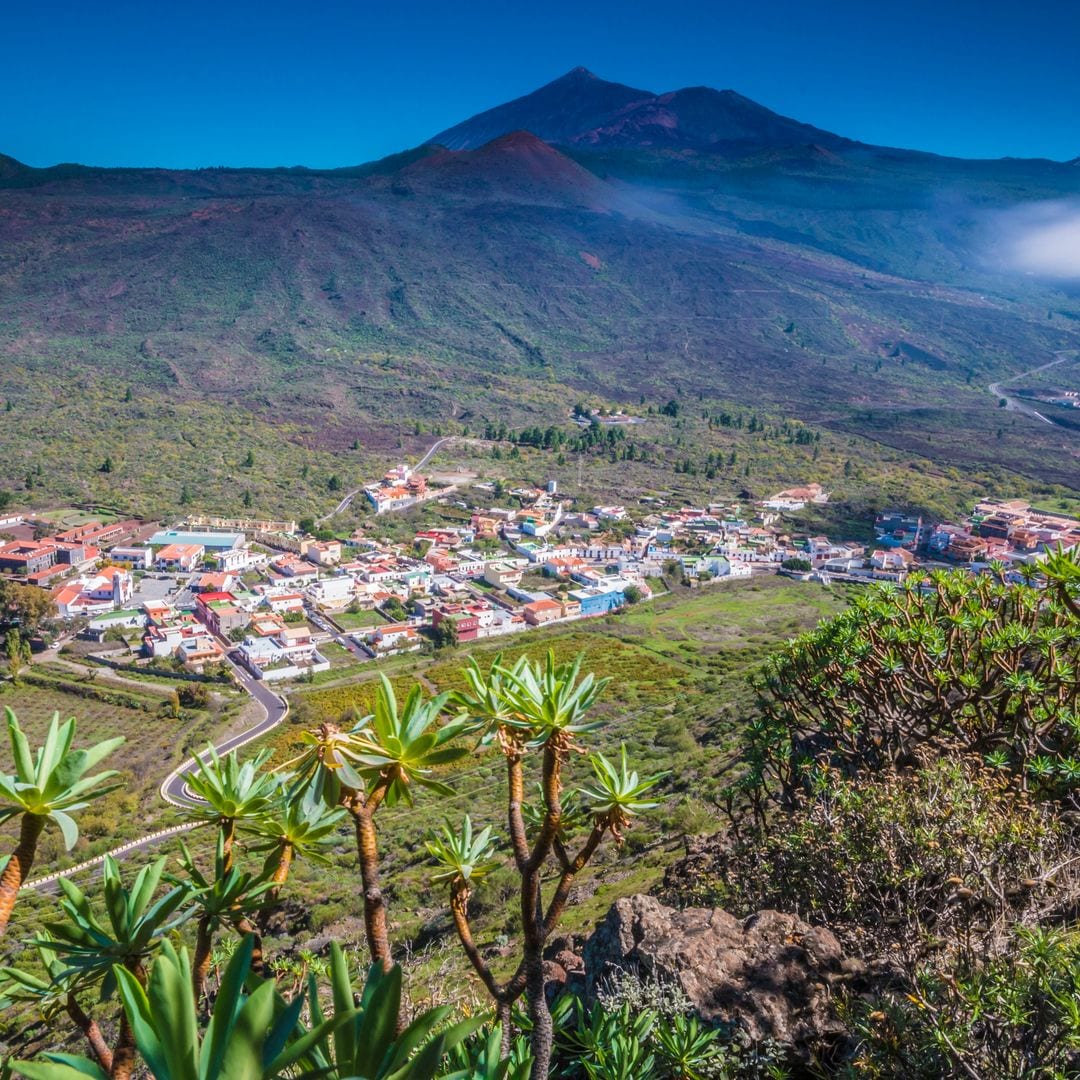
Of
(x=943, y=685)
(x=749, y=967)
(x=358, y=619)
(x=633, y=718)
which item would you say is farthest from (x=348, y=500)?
(x=749, y=967)

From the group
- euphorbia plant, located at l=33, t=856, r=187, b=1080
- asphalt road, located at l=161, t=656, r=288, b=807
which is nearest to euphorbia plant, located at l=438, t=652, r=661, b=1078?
euphorbia plant, located at l=33, t=856, r=187, b=1080

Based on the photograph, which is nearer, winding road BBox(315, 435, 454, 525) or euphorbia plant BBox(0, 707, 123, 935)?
euphorbia plant BBox(0, 707, 123, 935)

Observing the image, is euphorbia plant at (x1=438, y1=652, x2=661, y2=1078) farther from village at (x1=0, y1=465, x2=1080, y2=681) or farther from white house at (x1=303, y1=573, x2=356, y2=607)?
white house at (x1=303, y1=573, x2=356, y2=607)

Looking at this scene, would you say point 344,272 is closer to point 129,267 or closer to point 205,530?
point 129,267

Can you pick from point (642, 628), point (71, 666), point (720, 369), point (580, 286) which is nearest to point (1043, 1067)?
point (642, 628)

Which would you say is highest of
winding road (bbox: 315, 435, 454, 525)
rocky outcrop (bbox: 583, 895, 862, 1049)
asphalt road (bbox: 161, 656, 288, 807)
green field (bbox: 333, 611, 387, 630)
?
rocky outcrop (bbox: 583, 895, 862, 1049)

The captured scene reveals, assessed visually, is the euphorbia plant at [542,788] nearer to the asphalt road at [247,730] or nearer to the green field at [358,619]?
the asphalt road at [247,730]

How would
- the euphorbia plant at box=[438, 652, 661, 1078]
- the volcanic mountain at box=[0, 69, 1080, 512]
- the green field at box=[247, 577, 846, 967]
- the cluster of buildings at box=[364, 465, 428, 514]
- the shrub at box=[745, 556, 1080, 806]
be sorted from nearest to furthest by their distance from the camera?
the euphorbia plant at box=[438, 652, 661, 1078] → the shrub at box=[745, 556, 1080, 806] → the green field at box=[247, 577, 846, 967] → the cluster of buildings at box=[364, 465, 428, 514] → the volcanic mountain at box=[0, 69, 1080, 512]

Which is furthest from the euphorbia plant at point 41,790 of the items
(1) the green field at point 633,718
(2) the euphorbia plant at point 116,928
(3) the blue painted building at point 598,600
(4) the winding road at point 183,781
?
(3) the blue painted building at point 598,600
